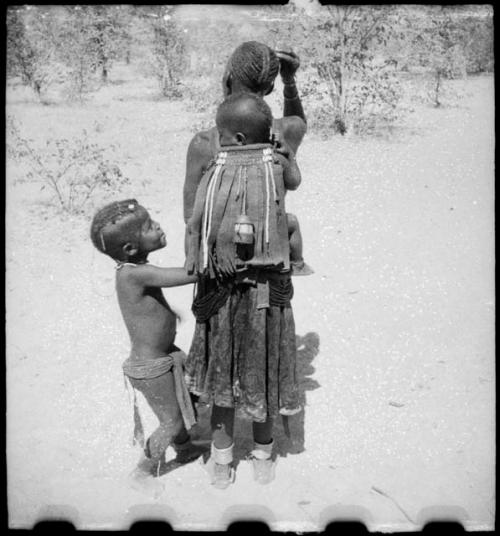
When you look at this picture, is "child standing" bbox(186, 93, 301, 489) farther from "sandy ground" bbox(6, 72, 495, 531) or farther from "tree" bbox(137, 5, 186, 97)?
"tree" bbox(137, 5, 186, 97)

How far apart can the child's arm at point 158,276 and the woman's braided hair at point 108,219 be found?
0.11 m

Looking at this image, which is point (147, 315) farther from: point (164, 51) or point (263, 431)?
point (164, 51)

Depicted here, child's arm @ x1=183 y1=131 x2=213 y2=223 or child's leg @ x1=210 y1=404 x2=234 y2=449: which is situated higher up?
child's arm @ x1=183 y1=131 x2=213 y2=223

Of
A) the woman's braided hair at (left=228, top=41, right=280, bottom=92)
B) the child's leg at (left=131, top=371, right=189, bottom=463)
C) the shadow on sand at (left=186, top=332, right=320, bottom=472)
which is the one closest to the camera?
the woman's braided hair at (left=228, top=41, right=280, bottom=92)

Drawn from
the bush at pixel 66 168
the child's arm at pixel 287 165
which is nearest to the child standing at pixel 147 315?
the child's arm at pixel 287 165

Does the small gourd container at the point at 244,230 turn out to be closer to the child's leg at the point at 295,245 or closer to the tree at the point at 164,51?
the child's leg at the point at 295,245

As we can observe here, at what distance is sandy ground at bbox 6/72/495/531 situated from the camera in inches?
112

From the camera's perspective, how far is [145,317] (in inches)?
104

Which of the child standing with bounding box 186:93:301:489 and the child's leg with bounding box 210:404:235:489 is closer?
the child standing with bounding box 186:93:301:489

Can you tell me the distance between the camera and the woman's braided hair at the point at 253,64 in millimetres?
2447

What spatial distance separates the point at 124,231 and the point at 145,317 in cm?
37

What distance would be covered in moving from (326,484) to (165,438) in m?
0.76

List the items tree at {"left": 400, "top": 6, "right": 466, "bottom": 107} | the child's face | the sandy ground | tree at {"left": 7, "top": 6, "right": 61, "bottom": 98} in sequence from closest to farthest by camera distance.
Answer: the child's face, the sandy ground, tree at {"left": 7, "top": 6, "right": 61, "bottom": 98}, tree at {"left": 400, "top": 6, "right": 466, "bottom": 107}

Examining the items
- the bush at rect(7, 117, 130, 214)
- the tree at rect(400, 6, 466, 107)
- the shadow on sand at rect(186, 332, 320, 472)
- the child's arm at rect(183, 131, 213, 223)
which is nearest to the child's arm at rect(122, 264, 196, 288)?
the child's arm at rect(183, 131, 213, 223)
